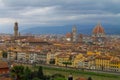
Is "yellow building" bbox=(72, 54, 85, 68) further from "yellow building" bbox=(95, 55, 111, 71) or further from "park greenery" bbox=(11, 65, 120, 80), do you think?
"park greenery" bbox=(11, 65, 120, 80)

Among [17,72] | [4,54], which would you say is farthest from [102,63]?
[17,72]

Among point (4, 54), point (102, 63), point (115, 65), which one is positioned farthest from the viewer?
point (4, 54)

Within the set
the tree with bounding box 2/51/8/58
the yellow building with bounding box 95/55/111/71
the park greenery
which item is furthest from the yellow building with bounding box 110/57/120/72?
the tree with bounding box 2/51/8/58

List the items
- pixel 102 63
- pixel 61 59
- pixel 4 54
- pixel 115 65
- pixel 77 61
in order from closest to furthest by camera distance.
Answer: pixel 115 65 < pixel 102 63 < pixel 77 61 < pixel 61 59 < pixel 4 54

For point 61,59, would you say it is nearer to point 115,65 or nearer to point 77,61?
point 77,61

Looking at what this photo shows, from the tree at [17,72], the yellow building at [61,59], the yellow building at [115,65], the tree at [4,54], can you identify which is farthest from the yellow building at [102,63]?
the tree at [17,72]

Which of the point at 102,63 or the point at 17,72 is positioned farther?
the point at 102,63

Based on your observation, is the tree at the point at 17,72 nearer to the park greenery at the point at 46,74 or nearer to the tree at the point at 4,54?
the park greenery at the point at 46,74

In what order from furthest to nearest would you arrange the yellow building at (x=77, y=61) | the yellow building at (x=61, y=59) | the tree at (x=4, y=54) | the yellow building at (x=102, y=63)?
the tree at (x=4, y=54), the yellow building at (x=61, y=59), the yellow building at (x=77, y=61), the yellow building at (x=102, y=63)

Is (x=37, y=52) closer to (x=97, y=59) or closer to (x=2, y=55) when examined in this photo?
(x=2, y=55)

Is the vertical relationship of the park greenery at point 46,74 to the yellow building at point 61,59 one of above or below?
below

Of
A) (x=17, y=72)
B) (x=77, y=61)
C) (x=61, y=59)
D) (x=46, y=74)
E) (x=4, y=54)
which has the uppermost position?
(x=4, y=54)

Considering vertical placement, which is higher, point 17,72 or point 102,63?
point 102,63
